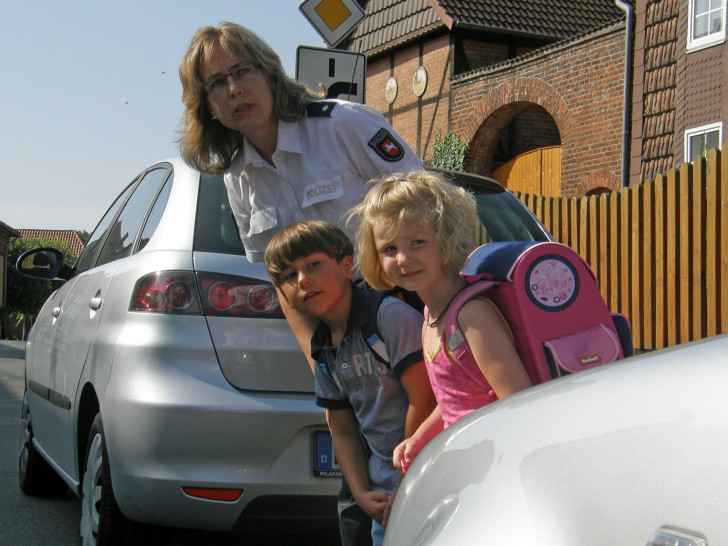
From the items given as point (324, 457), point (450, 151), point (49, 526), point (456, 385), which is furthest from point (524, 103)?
point (456, 385)

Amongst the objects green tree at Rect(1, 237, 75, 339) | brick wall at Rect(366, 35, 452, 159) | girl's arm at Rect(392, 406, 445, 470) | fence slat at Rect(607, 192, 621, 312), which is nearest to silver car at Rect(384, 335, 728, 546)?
girl's arm at Rect(392, 406, 445, 470)

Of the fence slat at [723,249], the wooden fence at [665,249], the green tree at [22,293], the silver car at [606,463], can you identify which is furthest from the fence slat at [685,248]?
the green tree at [22,293]

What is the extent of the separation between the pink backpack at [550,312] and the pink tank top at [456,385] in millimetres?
53

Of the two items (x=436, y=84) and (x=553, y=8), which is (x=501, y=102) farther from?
(x=553, y=8)

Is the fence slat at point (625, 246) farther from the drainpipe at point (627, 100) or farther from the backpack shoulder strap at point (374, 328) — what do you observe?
the backpack shoulder strap at point (374, 328)

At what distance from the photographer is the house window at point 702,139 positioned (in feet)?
46.1

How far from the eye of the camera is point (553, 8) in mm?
21828

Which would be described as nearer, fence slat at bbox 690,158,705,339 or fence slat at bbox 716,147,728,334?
fence slat at bbox 716,147,728,334

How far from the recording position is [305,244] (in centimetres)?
260

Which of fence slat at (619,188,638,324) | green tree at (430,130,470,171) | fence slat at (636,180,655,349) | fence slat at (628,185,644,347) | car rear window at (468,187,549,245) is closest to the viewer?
car rear window at (468,187,549,245)

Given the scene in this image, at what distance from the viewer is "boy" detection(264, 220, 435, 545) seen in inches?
97.9

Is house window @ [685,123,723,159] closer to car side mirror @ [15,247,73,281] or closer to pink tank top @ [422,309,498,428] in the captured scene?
car side mirror @ [15,247,73,281]

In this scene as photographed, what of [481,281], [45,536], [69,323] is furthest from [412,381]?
[45,536]

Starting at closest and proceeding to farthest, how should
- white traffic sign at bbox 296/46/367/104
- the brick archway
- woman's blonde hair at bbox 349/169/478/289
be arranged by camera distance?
woman's blonde hair at bbox 349/169/478/289
white traffic sign at bbox 296/46/367/104
the brick archway
